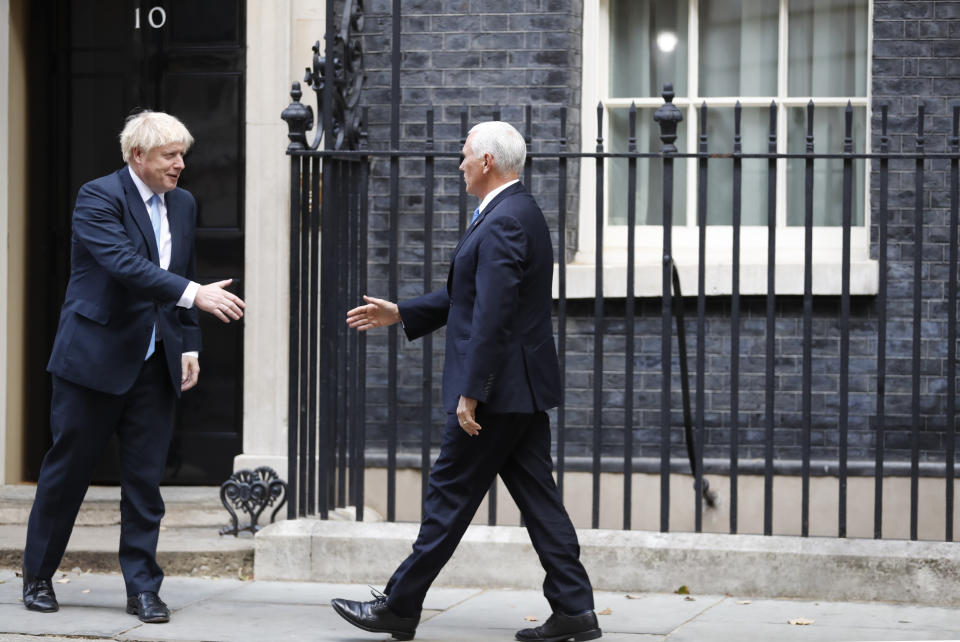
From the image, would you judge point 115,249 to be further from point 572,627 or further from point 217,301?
point 572,627

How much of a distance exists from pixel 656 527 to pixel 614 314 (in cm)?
111

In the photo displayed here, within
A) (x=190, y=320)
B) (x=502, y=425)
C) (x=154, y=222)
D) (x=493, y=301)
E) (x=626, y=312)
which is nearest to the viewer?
(x=493, y=301)

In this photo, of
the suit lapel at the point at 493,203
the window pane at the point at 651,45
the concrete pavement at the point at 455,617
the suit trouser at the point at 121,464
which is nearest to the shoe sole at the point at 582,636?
the concrete pavement at the point at 455,617

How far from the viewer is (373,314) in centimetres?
523

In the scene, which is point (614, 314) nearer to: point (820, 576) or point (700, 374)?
point (700, 374)

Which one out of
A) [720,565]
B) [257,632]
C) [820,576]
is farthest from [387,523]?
[820,576]

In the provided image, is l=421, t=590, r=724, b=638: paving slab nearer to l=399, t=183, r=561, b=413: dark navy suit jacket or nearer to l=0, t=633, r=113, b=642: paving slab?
l=399, t=183, r=561, b=413: dark navy suit jacket

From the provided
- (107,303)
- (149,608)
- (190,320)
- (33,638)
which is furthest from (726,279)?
(33,638)

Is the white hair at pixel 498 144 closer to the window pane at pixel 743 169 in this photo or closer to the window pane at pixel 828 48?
the window pane at pixel 743 169

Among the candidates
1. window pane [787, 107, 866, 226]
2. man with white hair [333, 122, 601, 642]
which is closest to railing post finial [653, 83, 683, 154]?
man with white hair [333, 122, 601, 642]

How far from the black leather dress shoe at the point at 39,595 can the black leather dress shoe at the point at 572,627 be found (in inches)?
77.3

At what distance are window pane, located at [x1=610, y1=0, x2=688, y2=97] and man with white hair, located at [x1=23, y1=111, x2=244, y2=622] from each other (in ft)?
9.84

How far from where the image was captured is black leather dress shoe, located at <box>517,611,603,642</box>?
4973mm

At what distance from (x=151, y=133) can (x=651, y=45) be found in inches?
130
